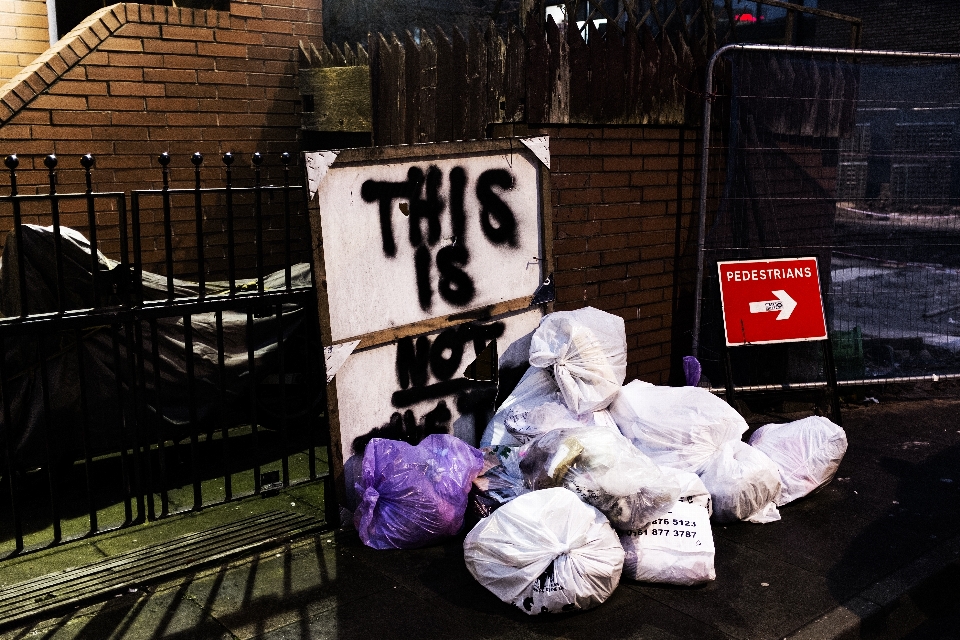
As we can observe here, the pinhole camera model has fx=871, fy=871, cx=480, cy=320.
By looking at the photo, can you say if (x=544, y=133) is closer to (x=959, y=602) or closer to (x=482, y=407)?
(x=482, y=407)

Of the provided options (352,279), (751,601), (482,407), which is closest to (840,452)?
(751,601)

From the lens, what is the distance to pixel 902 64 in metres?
6.97

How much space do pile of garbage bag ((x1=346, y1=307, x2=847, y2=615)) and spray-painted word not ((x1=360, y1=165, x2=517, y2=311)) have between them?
1.92 feet

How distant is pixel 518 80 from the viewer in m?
5.35

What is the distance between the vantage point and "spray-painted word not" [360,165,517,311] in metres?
4.63

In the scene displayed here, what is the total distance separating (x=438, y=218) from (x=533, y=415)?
1.20m

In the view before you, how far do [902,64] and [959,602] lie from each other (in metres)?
4.46

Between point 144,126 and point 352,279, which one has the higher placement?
point 144,126

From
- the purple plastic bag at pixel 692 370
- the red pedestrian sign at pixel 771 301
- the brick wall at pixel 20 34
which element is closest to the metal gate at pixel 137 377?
the brick wall at pixel 20 34

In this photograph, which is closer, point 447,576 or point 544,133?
A: point 447,576

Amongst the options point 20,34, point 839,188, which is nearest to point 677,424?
point 839,188

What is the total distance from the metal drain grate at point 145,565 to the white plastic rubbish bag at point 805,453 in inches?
104

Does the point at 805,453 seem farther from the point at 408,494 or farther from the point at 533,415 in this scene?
the point at 408,494

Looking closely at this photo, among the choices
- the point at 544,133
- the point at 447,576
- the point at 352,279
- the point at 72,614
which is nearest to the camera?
the point at 72,614
